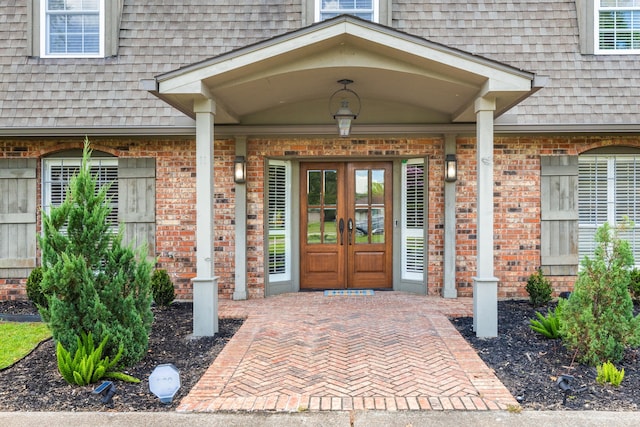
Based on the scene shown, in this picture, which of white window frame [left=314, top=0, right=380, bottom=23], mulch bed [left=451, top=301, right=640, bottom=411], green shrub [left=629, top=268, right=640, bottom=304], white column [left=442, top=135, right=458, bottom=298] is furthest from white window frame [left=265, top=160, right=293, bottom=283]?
green shrub [left=629, top=268, right=640, bottom=304]

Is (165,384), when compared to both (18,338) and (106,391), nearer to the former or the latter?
(106,391)

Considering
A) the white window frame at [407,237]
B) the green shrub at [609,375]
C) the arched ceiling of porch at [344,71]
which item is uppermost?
the arched ceiling of porch at [344,71]

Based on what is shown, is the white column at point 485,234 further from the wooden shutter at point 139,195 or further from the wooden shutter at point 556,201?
the wooden shutter at point 139,195

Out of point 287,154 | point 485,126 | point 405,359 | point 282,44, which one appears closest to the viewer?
point 405,359

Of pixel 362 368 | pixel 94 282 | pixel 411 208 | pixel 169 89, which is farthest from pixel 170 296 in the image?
pixel 411 208

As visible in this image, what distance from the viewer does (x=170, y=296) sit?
638 cm

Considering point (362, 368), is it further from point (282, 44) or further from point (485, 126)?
point (282, 44)

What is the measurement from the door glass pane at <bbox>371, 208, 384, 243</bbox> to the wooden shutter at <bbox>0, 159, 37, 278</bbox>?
5.10 meters

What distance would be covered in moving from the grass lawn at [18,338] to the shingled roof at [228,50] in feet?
8.81

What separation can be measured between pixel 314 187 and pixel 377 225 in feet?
3.85

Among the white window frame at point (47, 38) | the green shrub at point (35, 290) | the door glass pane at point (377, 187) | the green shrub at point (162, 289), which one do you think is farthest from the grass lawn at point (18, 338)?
the door glass pane at point (377, 187)

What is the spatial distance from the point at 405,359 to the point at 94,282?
2.88m

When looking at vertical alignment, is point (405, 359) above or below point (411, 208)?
below

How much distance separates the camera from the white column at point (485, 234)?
4980 millimetres
